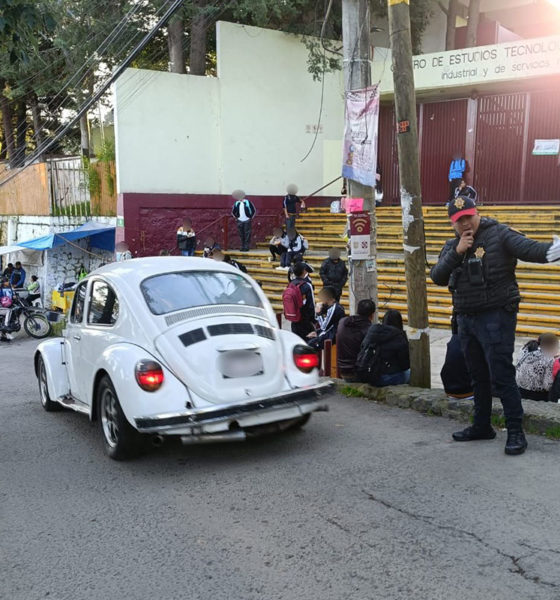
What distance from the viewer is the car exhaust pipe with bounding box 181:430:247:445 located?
5.00 metres

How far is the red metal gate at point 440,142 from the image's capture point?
1906cm

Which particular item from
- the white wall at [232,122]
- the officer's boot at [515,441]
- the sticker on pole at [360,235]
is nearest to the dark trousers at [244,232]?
the white wall at [232,122]

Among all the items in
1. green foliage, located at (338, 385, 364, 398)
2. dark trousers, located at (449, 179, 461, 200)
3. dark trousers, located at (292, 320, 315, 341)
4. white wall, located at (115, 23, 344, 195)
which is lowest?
green foliage, located at (338, 385, 364, 398)

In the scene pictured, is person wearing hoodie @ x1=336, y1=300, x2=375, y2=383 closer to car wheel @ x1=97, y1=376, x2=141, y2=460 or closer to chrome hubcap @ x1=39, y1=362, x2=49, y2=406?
car wheel @ x1=97, y1=376, x2=141, y2=460

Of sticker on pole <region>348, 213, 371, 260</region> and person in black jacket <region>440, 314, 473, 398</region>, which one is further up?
sticker on pole <region>348, 213, 371, 260</region>

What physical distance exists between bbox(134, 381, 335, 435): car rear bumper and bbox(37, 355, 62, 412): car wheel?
2.70 meters

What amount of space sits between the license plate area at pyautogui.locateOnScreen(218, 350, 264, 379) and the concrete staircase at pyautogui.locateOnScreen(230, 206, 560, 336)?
23.0 feet

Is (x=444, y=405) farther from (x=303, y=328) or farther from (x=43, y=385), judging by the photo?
(x=43, y=385)

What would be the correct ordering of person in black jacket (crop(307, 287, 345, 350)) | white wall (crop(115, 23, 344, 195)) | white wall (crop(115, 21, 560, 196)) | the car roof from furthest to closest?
white wall (crop(115, 23, 344, 195)) < white wall (crop(115, 21, 560, 196)) < person in black jacket (crop(307, 287, 345, 350)) < the car roof

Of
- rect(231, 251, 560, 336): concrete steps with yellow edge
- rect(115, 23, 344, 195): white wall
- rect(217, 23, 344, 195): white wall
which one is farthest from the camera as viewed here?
rect(217, 23, 344, 195): white wall

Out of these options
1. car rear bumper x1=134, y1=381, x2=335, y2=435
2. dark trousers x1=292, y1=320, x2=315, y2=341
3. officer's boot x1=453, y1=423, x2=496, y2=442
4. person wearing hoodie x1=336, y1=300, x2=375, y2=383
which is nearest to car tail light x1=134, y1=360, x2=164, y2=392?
car rear bumper x1=134, y1=381, x2=335, y2=435

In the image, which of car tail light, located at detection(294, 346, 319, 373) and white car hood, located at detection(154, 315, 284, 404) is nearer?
white car hood, located at detection(154, 315, 284, 404)

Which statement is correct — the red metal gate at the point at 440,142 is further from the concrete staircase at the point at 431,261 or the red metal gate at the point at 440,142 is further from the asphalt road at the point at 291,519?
the asphalt road at the point at 291,519

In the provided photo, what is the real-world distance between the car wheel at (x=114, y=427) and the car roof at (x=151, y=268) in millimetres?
987
